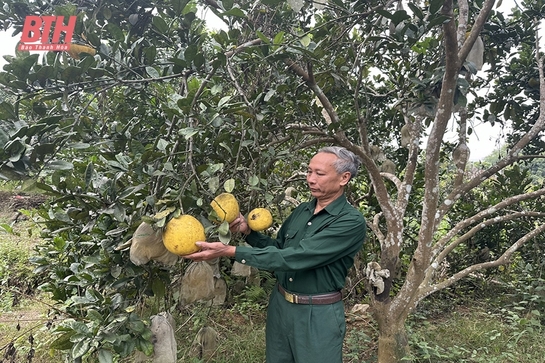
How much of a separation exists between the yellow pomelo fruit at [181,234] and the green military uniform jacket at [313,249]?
0.87ft

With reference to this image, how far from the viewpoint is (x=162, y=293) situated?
1291 millimetres

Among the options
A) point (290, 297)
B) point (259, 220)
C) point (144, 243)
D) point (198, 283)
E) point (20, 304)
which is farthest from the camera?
point (20, 304)

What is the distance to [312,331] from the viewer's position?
4.84 ft

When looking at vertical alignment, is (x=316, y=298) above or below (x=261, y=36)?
below

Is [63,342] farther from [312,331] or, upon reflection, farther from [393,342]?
[393,342]

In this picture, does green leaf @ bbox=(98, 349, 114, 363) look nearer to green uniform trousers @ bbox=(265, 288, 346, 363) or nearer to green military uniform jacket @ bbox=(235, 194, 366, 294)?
green military uniform jacket @ bbox=(235, 194, 366, 294)

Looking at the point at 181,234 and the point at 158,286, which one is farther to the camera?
the point at 158,286

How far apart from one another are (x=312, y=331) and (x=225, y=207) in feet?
2.14

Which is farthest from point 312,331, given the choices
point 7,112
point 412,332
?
point 412,332

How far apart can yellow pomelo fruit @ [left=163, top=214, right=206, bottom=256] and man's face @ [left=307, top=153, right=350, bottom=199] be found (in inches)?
23.4

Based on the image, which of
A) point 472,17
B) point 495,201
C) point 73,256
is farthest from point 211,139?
point 495,201

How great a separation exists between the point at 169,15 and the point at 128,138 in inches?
21.7

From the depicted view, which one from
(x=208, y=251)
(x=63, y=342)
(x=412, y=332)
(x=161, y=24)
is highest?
(x=161, y=24)

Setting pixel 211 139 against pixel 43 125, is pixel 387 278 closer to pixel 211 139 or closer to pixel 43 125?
pixel 211 139
